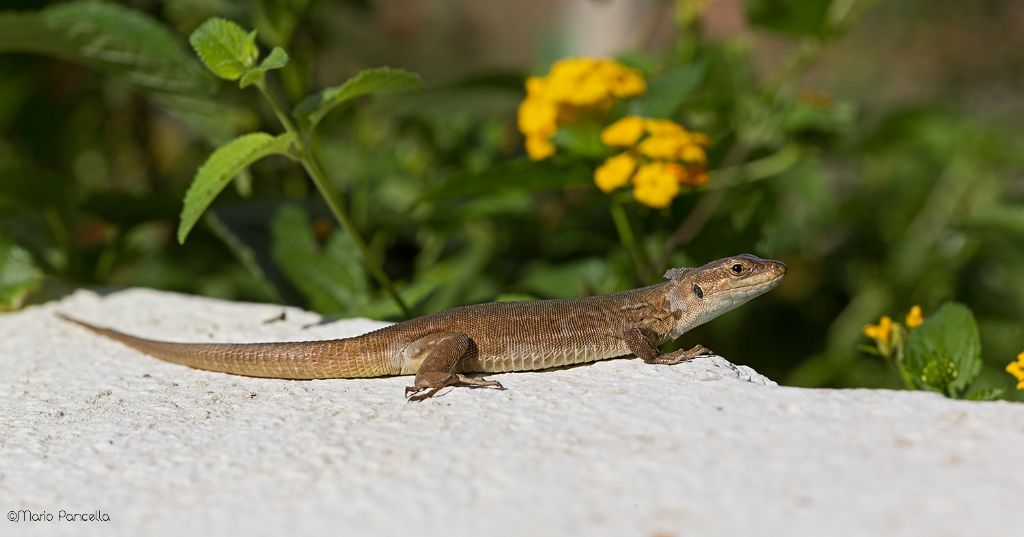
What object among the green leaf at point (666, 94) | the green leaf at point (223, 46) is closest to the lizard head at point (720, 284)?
the green leaf at point (666, 94)

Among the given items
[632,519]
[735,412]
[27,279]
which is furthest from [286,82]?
[632,519]

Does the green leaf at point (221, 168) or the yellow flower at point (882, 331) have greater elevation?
the green leaf at point (221, 168)

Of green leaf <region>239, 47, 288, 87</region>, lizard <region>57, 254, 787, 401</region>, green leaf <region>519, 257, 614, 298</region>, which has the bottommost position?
lizard <region>57, 254, 787, 401</region>

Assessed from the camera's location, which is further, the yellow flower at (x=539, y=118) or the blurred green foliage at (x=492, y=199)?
the blurred green foliage at (x=492, y=199)

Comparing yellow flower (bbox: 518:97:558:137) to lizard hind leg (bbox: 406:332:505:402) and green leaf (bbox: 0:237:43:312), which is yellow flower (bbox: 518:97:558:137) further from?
green leaf (bbox: 0:237:43:312)

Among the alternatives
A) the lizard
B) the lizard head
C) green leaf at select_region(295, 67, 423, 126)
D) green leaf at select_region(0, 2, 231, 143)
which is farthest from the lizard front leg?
green leaf at select_region(0, 2, 231, 143)

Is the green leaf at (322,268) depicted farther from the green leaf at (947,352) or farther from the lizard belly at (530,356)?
the green leaf at (947,352)

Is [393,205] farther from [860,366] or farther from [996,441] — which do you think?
[996,441]
